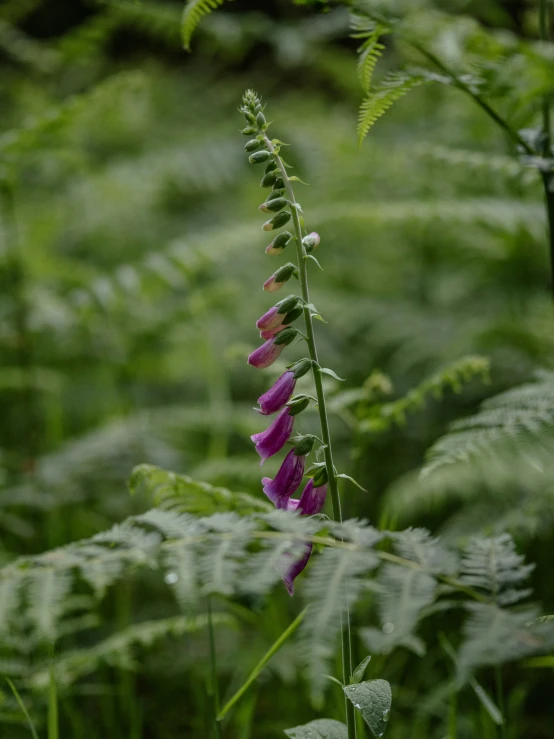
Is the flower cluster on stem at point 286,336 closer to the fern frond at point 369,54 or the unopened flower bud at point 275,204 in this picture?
the unopened flower bud at point 275,204

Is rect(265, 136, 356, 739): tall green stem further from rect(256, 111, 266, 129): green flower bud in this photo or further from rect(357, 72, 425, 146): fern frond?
rect(357, 72, 425, 146): fern frond

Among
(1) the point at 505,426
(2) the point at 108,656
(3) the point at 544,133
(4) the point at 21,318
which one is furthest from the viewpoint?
(4) the point at 21,318

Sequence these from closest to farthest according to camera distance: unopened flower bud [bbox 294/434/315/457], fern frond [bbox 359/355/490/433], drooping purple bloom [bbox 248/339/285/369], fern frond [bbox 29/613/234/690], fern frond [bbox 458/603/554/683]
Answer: fern frond [bbox 458/603/554/683] < unopened flower bud [bbox 294/434/315/457] < drooping purple bloom [bbox 248/339/285/369] < fern frond [bbox 359/355/490/433] < fern frond [bbox 29/613/234/690]

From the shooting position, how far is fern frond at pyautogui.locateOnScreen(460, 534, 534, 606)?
93 cm

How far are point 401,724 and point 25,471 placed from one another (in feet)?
5.06

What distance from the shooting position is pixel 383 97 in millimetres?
1237

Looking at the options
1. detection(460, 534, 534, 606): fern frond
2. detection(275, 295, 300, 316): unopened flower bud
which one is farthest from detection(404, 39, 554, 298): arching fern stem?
detection(460, 534, 534, 606): fern frond

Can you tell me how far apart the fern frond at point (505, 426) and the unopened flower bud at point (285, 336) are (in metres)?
0.34

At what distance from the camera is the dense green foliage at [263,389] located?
101 centimetres

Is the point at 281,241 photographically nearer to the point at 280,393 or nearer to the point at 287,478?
the point at 280,393

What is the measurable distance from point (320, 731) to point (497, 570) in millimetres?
461

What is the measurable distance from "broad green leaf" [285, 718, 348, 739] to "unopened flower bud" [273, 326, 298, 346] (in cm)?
67

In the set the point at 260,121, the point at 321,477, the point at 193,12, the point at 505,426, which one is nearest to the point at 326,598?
the point at 321,477

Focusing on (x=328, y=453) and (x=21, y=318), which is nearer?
(x=328, y=453)
